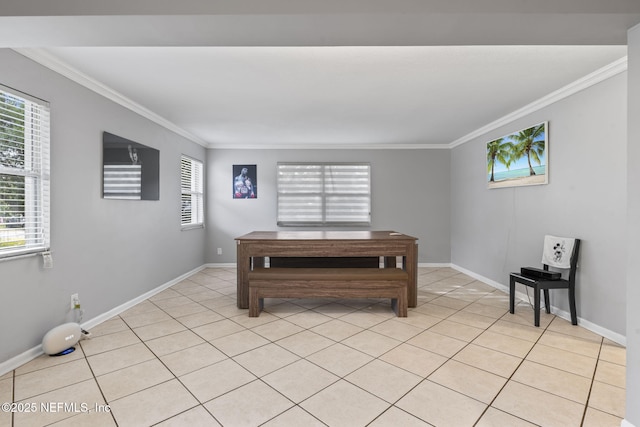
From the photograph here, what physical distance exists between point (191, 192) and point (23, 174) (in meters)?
2.92

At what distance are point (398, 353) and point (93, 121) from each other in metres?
3.62

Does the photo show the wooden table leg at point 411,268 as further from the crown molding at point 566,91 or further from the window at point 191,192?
the window at point 191,192

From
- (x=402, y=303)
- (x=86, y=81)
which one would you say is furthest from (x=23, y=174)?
(x=402, y=303)

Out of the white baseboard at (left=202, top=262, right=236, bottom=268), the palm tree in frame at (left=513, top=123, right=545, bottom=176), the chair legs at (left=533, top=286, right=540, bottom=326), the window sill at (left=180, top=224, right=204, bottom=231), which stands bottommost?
Answer: the white baseboard at (left=202, top=262, right=236, bottom=268)

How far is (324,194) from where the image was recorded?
18.9ft

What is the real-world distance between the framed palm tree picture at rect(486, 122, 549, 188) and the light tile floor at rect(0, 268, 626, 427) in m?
1.65

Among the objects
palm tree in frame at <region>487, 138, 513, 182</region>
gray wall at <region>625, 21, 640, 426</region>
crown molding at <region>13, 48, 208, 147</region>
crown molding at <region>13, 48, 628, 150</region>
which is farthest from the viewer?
palm tree in frame at <region>487, 138, 513, 182</region>

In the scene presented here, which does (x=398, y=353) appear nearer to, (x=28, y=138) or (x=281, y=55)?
(x=281, y=55)

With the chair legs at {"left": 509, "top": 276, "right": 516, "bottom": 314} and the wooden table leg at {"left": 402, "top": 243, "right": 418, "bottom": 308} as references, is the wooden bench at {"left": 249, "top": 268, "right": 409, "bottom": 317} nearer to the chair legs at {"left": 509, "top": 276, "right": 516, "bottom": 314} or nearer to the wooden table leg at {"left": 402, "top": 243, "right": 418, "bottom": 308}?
the wooden table leg at {"left": 402, "top": 243, "right": 418, "bottom": 308}

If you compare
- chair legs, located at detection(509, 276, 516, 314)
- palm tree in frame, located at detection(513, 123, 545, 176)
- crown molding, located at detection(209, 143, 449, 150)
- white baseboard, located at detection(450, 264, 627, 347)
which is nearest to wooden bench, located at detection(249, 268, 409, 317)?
chair legs, located at detection(509, 276, 516, 314)

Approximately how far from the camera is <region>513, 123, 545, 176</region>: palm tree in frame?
3.38 meters

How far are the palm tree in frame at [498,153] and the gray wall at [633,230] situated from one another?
104 inches

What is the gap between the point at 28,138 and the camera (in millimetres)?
2275

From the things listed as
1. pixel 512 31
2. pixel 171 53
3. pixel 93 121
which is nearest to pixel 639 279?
pixel 512 31
